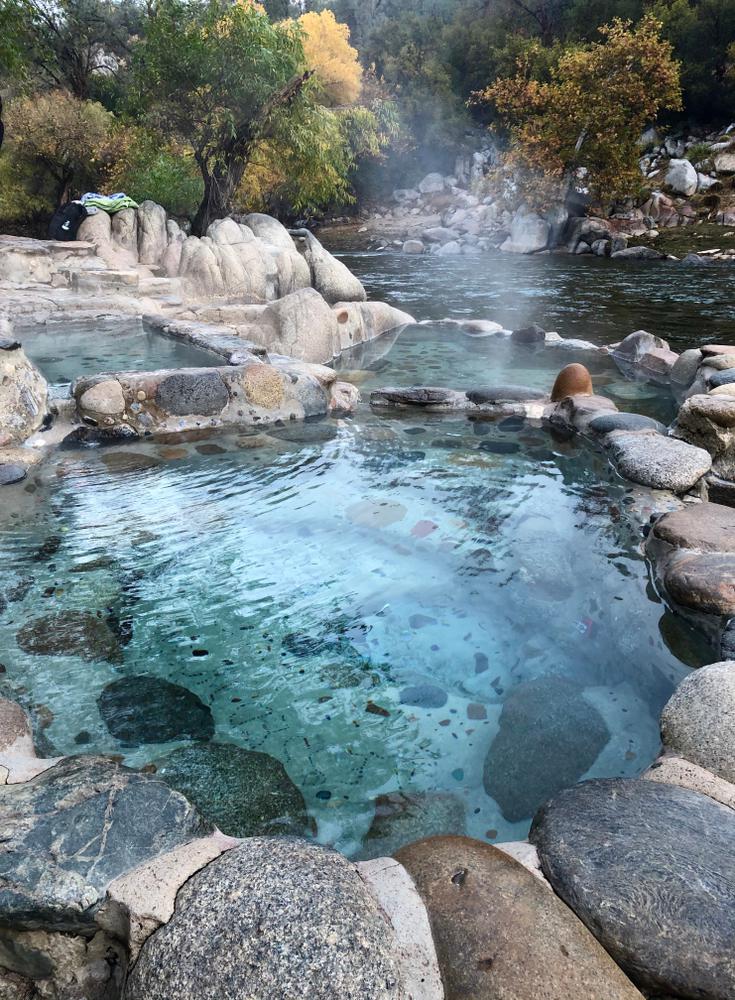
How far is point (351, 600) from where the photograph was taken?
3873 millimetres

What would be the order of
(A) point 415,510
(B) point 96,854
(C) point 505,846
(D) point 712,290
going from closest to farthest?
(B) point 96,854 < (C) point 505,846 < (A) point 415,510 < (D) point 712,290

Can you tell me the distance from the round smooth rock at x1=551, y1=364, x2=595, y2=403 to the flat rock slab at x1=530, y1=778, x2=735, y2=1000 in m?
5.57

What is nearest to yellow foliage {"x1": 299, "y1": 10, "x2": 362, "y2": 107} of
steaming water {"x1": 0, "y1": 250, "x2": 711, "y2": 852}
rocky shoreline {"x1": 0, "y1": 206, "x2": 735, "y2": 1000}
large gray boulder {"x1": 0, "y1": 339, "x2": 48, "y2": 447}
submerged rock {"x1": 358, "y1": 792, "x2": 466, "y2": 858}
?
large gray boulder {"x1": 0, "y1": 339, "x2": 48, "y2": 447}

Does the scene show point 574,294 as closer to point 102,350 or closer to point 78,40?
point 102,350

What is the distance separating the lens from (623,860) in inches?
73.7

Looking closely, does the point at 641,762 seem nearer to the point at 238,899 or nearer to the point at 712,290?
the point at 238,899

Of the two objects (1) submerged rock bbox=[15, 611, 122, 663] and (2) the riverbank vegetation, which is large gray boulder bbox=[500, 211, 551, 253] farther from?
(1) submerged rock bbox=[15, 611, 122, 663]

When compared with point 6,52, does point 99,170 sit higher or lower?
lower

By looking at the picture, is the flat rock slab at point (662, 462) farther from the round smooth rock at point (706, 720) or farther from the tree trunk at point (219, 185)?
the tree trunk at point (219, 185)

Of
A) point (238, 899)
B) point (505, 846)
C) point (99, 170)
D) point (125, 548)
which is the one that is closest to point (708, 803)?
point (505, 846)

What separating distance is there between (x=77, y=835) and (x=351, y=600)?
2127 millimetres

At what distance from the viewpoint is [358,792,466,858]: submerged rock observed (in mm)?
2396

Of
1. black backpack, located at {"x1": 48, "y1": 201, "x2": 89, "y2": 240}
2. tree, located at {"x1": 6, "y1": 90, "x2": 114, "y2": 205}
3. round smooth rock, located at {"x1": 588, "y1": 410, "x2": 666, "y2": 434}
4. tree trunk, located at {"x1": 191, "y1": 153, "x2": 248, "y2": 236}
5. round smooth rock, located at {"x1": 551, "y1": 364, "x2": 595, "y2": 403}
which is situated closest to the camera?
round smooth rock, located at {"x1": 588, "y1": 410, "x2": 666, "y2": 434}

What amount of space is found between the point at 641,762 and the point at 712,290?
1655 centimetres
